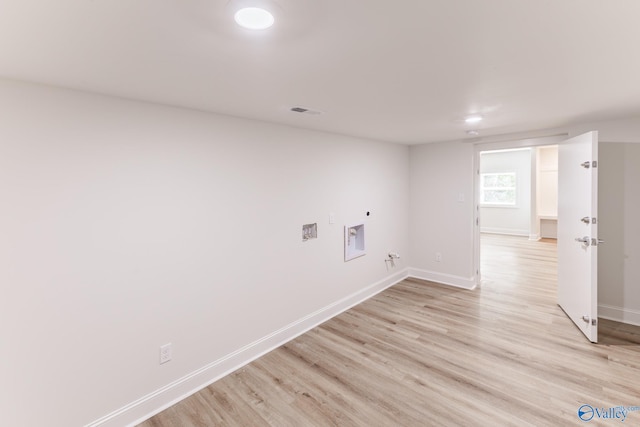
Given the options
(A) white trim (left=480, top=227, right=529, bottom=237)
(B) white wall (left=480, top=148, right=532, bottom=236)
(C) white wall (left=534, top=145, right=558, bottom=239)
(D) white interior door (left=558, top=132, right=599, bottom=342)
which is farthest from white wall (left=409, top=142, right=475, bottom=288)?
(A) white trim (left=480, top=227, right=529, bottom=237)

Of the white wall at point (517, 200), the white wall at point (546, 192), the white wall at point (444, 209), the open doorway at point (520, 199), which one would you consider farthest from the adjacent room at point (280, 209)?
the white wall at point (517, 200)

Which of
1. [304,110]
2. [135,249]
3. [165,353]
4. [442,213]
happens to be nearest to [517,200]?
[442,213]

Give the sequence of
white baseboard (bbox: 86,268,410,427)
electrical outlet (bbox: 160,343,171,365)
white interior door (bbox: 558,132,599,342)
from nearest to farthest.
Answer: white baseboard (bbox: 86,268,410,427), electrical outlet (bbox: 160,343,171,365), white interior door (bbox: 558,132,599,342)

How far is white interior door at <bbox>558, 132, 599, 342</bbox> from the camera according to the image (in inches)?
105

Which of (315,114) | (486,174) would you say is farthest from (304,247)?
(486,174)

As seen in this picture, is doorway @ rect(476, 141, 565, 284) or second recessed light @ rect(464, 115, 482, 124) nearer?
second recessed light @ rect(464, 115, 482, 124)

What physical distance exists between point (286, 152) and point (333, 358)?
1989mm

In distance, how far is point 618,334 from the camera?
297 cm

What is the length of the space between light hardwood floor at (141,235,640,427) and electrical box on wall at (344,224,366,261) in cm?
70

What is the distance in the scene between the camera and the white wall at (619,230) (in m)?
3.10

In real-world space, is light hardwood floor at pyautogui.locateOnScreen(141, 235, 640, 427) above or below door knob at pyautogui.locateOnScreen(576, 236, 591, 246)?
below

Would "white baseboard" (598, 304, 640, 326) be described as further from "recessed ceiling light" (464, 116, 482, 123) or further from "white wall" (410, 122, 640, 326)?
"recessed ceiling light" (464, 116, 482, 123)

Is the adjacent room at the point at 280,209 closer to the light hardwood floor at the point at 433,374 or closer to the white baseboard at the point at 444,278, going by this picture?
the light hardwood floor at the point at 433,374

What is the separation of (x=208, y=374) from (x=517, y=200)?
919cm
